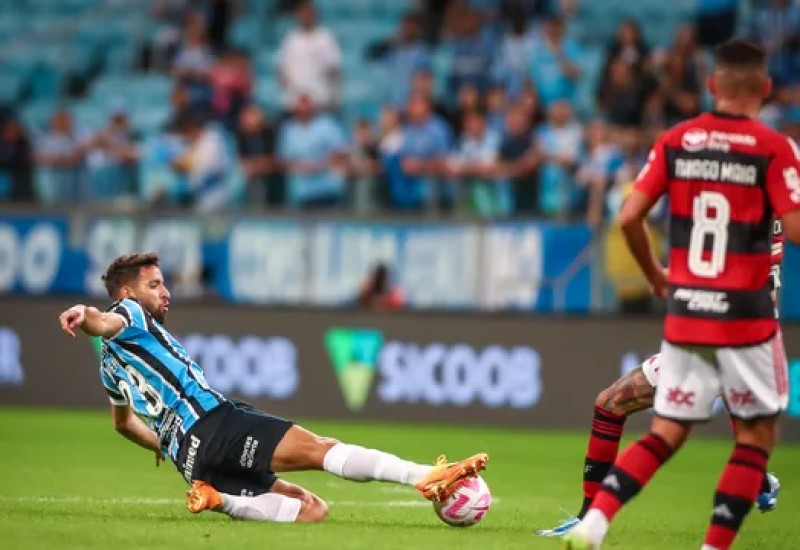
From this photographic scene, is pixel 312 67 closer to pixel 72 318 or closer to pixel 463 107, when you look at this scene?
pixel 463 107

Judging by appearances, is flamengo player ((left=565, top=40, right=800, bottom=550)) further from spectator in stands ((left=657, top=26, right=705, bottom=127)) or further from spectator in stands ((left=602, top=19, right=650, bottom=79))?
spectator in stands ((left=602, top=19, right=650, bottom=79))

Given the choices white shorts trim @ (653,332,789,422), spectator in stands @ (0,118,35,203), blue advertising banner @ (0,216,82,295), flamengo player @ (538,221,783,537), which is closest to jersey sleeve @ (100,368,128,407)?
A: flamengo player @ (538,221,783,537)

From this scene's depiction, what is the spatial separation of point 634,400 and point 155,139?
426 inches

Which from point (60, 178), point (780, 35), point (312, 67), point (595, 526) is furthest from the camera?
point (312, 67)

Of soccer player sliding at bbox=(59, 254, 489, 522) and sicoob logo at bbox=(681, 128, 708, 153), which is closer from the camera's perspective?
sicoob logo at bbox=(681, 128, 708, 153)

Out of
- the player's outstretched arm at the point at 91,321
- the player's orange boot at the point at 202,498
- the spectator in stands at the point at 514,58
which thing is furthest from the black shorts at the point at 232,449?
the spectator in stands at the point at 514,58

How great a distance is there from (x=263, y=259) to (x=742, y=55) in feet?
33.9

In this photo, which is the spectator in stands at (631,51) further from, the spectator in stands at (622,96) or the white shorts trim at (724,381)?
the white shorts trim at (724,381)

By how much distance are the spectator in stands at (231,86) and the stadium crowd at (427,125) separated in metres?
0.02

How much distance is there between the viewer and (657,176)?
22.8 ft

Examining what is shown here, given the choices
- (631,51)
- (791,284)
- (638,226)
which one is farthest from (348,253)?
(638,226)

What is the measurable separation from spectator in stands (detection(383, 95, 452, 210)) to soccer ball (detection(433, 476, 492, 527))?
834cm

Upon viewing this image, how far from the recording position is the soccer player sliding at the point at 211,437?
824 cm

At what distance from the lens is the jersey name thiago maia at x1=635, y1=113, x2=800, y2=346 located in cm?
684
